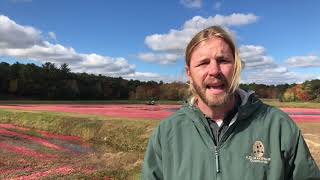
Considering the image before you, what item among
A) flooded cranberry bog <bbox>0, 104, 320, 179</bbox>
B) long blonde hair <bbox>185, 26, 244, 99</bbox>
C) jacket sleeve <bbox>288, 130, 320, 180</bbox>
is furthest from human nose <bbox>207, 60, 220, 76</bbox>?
flooded cranberry bog <bbox>0, 104, 320, 179</bbox>

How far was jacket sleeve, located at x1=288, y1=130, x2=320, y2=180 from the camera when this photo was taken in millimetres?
3051

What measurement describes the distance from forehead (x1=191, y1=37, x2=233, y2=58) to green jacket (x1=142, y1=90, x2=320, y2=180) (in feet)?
1.11

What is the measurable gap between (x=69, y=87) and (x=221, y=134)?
12768cm

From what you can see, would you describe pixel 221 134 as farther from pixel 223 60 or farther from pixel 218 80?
pixel 223 60

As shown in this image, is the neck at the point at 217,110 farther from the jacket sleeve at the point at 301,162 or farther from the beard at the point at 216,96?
the jacket sleeve at the point at 301,162

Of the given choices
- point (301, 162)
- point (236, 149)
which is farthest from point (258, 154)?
point (301, 162)

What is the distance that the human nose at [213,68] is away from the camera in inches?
130

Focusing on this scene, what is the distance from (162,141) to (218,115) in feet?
1.50

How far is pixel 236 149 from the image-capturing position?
127 inches

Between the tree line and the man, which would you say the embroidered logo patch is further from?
the tree line

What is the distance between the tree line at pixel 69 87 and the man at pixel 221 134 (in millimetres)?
110606

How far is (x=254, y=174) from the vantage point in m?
3.14

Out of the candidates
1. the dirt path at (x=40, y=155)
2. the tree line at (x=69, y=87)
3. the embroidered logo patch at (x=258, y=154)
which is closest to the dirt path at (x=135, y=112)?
the dirt path at (x=40, y=155)

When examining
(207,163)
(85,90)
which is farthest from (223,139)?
(85,90)
